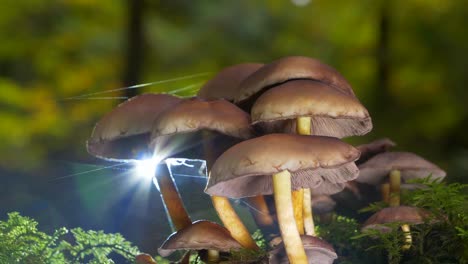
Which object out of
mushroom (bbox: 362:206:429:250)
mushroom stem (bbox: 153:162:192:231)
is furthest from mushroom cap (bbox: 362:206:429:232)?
mushroom stem (bbox: 153:162:192:231)

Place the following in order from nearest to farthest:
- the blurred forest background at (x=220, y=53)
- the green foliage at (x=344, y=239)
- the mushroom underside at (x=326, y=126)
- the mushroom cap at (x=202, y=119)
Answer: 1. the mushroom cap at (x=202, y=119)
2. the mushroom underside at (x=326, y=126)
3. the green foliage at (x=344, y=239)
4. the blurred forest background at (x=220, y=53)

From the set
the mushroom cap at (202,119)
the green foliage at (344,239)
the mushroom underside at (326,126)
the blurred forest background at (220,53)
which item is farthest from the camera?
the blurred forest background at (220,53)

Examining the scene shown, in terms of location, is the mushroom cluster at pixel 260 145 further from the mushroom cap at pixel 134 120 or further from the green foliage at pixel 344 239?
the green foliage at pixel 344 239

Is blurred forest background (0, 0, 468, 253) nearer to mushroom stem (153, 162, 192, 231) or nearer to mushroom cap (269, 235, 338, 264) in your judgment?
mushroom stem (153, 162, 192, 231)

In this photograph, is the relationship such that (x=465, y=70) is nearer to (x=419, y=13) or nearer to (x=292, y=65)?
(x=419, y=13)

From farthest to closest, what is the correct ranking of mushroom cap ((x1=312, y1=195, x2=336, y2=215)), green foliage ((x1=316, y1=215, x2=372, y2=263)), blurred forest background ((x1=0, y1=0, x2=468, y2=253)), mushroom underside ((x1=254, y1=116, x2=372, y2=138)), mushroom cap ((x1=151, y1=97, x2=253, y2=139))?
blurred forest background ((x1=0, y1=0, x2=468, y2=253))
mushroom cap ((x1=312, y1=195, x2=336, y2=215))
green foliage ((x1=316, y1=215, x2=372, y2=263))
mushroom underside ((x1=254, y1=116, x2=372, y2=138))
mushroom cap ((x1=151, y1=97, x2=253, y2=139))

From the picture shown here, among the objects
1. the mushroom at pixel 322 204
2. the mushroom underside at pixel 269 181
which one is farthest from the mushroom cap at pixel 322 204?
the mushroom underside at pixel 269 181

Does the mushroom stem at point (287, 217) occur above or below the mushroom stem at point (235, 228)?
below
